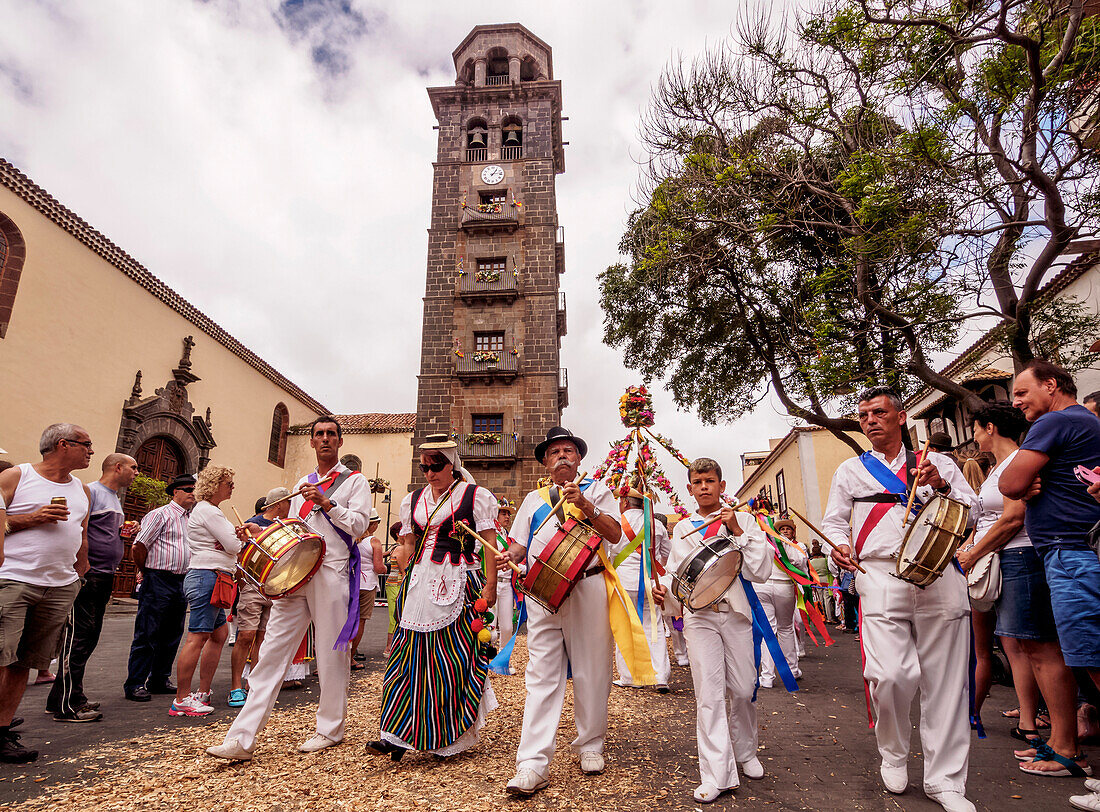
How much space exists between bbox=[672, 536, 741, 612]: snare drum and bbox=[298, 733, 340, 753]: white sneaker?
2.44 meters

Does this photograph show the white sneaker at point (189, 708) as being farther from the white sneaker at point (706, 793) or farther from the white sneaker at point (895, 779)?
the white sneaker at point (895, 779)

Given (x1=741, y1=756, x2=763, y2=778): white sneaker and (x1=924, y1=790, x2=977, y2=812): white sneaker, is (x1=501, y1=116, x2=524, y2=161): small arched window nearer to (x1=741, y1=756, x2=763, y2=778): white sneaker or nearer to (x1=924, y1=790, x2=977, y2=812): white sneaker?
(x1=741, y1=756, x2=763, y2=778): white sneaker

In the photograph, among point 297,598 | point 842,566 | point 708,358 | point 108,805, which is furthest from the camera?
point 708,358

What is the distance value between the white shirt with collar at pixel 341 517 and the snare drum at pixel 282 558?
0.33 feet

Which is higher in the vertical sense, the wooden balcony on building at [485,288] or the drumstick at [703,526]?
the wooden balcony on building at [485,288]

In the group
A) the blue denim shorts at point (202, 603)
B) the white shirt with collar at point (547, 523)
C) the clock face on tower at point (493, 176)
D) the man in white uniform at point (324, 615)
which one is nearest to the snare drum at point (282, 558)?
the man in white uniform at point (324, 615)

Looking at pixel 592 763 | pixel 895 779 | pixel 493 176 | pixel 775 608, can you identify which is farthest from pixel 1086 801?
pixel 493 176

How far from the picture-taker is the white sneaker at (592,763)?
11.9ft

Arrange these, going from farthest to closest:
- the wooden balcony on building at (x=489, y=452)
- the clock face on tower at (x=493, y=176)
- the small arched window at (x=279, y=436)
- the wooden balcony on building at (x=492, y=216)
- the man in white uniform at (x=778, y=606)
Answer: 1. the clock face on tower at (x=493, y=176)
2. the small arched window at (x=279, y=436)
3. the wooden balcony on building at (x=492, y=216)
4. the wooden balcony on building at (x=489, y=452)
5. the man in white uniform at (x=778, y=606)

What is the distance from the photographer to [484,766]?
3816 millimetres

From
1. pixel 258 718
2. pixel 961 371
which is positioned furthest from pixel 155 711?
pixel 961 371

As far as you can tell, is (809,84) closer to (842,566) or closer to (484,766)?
(842,566)

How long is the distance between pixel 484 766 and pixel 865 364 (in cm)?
942

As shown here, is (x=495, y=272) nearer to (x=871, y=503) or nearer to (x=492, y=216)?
(x=492, y=216)
